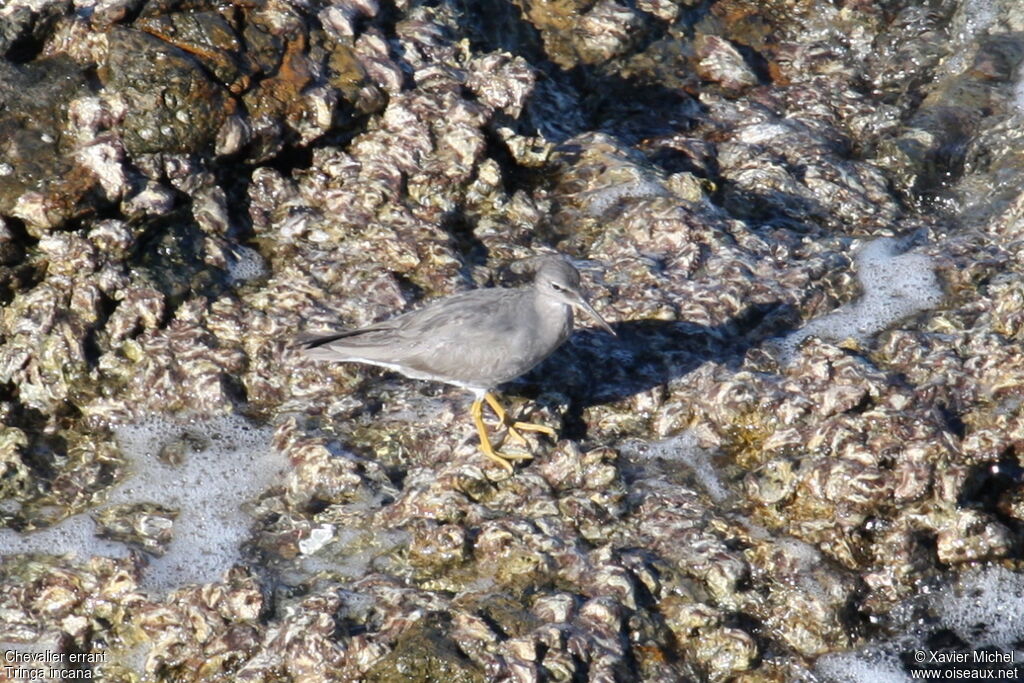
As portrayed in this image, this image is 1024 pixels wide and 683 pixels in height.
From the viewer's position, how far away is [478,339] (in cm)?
677

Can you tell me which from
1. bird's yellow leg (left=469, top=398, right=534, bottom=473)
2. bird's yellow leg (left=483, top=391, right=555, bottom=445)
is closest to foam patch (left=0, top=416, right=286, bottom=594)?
bird's yellow leg (left=469, top=398, right=534, bottom=473)

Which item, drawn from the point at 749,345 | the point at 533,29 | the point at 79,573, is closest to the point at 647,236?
the point at 749,345

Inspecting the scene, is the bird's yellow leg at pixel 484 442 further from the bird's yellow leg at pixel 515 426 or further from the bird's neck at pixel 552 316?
the bird's neck at pixel 552 316

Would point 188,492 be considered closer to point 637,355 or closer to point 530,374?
point 530,374

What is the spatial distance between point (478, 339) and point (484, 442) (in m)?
0.63

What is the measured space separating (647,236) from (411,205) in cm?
175

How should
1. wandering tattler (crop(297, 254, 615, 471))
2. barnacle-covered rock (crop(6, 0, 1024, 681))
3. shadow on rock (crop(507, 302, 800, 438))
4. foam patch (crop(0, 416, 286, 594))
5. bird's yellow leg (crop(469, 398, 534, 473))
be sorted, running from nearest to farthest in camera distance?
barnacle-covered rock (crop(6, 0, 1024, 681)) → foam patch (crop(0, 416, 286, 594)) → bird's yellow leg (crop(469, 398, 534, 473)) → wandering tattler (crop(297, 254, 615, 471)) → shadow on rock (crop(507, 302, 800, 438))

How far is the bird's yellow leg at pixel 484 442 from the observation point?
6531 mm

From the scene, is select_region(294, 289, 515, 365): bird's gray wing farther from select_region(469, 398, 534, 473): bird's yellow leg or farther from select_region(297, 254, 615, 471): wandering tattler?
select_region(469, 398, 534, 473): bird's yellow leg

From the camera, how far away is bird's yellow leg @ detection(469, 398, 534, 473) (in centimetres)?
653

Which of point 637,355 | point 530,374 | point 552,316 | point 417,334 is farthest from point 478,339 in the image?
point 637,355

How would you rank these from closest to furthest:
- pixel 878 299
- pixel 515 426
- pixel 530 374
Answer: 1. pixel 515 426
2. pixel 530 374
3. pixel 878 299

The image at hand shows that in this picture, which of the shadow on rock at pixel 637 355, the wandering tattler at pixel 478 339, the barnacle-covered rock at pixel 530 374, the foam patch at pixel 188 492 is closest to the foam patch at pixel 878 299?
the barnacle-covered rock at pixel 530 374

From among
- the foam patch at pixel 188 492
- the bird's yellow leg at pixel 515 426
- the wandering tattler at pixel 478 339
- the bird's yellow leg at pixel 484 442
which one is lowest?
the foam patch at pixel 188 492
